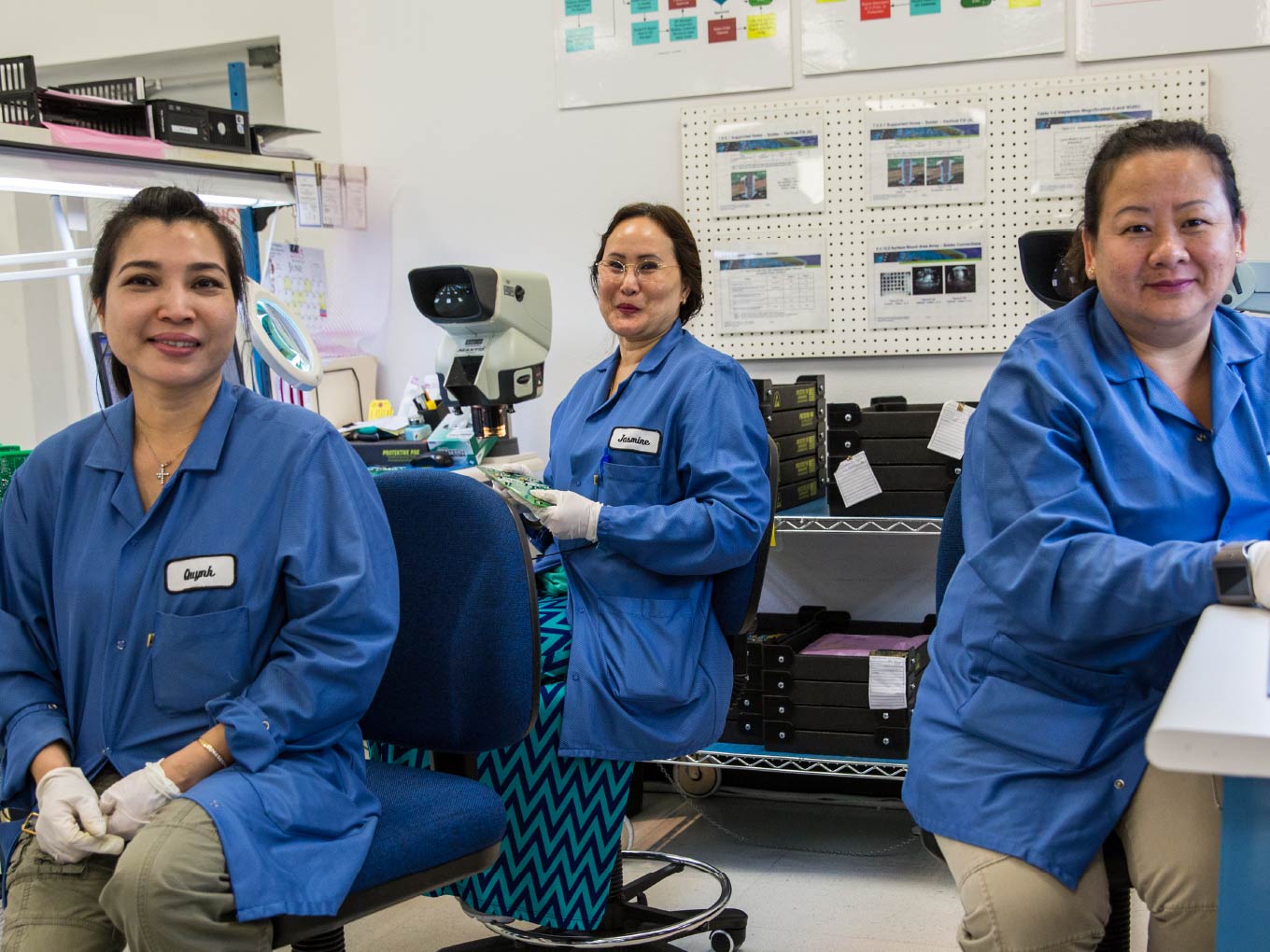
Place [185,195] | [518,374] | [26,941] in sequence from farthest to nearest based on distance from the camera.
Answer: [518,374] < [185,195] < [26,941]

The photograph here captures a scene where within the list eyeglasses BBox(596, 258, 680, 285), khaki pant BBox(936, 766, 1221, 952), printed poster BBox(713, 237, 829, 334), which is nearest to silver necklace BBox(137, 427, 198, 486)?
eyeglasses BBox(596, 258, 680, 285)

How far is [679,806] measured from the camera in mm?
3338

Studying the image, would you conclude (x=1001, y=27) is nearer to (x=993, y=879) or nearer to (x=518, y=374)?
(x=518, y=374)

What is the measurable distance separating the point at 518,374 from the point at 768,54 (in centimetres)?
110

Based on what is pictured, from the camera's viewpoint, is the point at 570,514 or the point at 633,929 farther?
the point at 633,929

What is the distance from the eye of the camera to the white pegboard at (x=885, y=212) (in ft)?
9.95

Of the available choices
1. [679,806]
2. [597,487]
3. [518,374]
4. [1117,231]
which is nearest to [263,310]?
[518,374]

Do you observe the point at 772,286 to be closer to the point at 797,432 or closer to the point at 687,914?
the point at 797,432

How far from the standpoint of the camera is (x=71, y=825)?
145 centimetres

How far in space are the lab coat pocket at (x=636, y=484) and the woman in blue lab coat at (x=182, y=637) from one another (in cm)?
69

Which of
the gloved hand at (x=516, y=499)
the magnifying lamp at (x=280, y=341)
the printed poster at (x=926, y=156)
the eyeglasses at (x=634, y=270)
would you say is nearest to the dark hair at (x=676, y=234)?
the eyeglasses at (x=634, y=270)

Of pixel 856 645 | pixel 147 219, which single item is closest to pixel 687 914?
pixel 856 645

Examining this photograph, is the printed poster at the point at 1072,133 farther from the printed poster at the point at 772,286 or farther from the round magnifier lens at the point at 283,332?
the round magnifier lens at the point at 283,332

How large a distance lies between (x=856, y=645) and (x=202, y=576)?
1.77 metres
